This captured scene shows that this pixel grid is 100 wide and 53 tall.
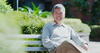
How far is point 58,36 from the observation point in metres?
5.57

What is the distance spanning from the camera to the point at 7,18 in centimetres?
369

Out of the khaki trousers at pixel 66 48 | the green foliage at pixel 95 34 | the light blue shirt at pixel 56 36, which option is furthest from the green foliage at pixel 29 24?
the green foliage at pixel 95 34

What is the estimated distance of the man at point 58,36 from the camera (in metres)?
5.39

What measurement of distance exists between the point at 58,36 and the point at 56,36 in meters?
0.03

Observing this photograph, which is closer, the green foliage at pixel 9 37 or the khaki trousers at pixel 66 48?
the green foliage at pixel 9 37

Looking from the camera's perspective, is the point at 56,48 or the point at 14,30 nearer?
the point at 14,30

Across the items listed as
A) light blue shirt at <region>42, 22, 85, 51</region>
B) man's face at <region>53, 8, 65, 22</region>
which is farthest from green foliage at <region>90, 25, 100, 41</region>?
man's face at <region>53, 8, 65, 22</region>

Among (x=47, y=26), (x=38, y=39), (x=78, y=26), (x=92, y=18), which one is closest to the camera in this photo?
(x=47, y=26)

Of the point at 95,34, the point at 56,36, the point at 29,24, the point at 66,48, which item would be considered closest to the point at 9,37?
the point at 66,48

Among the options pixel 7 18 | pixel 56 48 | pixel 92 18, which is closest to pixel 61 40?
pixel 56 48

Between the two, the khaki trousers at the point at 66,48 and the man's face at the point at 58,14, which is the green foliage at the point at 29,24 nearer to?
the man's face at the point at 58,14

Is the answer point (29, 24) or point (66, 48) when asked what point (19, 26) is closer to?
point (66, 48)

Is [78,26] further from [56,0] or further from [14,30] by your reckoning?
Answer: [56,0]

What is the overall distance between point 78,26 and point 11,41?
14.4ft
